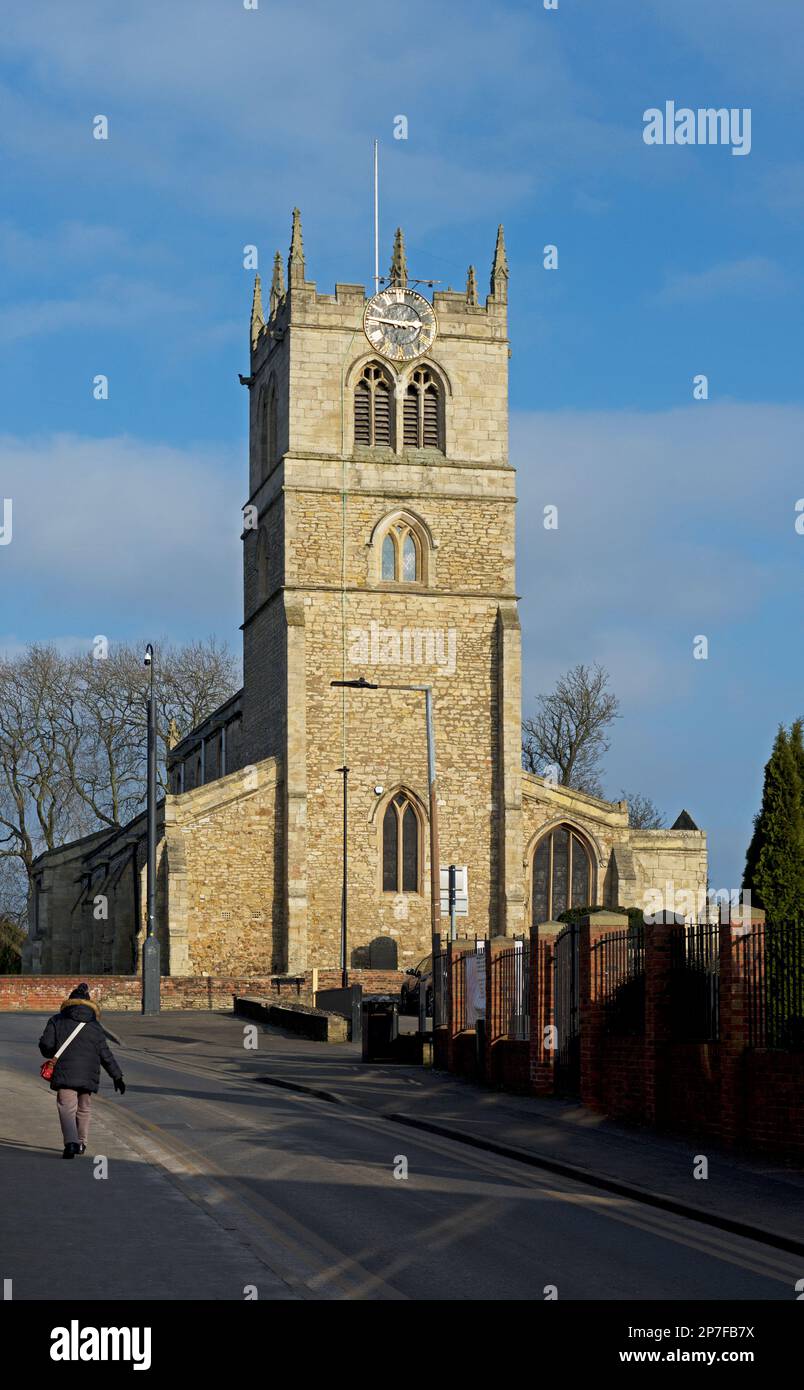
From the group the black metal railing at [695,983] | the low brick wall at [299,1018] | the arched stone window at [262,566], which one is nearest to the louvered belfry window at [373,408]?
the arched stone window at [262,566]

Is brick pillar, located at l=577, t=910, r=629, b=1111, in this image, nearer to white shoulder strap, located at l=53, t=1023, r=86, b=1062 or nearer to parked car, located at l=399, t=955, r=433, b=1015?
white shoulder strap, located at l=53, t=1023, r=86, b=1062

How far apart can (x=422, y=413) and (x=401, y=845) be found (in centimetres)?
1303

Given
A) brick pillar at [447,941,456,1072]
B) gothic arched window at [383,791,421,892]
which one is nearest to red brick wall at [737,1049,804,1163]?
brick pillar at [447,941,456,1072]

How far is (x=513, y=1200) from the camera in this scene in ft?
43.4

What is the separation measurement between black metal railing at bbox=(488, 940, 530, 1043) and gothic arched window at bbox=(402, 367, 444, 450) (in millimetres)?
30011

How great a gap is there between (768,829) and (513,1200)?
1251 cm

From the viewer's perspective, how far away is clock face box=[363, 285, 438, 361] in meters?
52.3

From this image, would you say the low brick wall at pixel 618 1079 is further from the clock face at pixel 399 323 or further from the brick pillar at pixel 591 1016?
the clock face at pixel 399 323

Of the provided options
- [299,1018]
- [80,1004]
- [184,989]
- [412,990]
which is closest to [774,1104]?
[80,1004]

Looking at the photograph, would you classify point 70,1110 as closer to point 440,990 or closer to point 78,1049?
point 78,1049

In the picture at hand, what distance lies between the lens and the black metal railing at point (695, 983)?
57.1ft

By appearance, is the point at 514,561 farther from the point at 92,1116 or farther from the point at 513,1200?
the point at 513,1200
